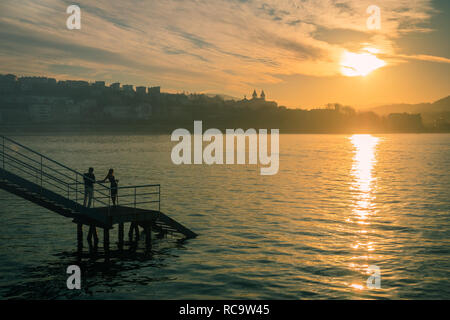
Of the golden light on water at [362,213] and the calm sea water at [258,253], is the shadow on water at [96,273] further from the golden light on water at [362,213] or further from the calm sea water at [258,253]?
the golden light on water at [362,213]

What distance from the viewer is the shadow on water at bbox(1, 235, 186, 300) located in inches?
759

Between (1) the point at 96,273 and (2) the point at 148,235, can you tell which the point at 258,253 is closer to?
(2) the point at 148,235

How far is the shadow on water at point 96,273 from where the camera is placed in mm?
19281

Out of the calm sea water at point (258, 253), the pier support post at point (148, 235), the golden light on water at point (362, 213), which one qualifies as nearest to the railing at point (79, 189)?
the pier support post at point (148, 235)

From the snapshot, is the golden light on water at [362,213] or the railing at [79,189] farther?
the golden light on water at [362,213]

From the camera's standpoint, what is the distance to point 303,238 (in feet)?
97.6

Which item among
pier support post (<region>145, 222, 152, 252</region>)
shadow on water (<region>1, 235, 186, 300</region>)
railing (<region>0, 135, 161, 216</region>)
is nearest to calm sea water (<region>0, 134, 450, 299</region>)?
shadow on water (<region>1, 235, 186, 300</region>)

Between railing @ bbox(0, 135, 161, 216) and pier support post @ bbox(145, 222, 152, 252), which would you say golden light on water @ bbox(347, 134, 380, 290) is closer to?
pier support post @ bbox(145, 222, 152, 252)

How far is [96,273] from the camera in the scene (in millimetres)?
22188
